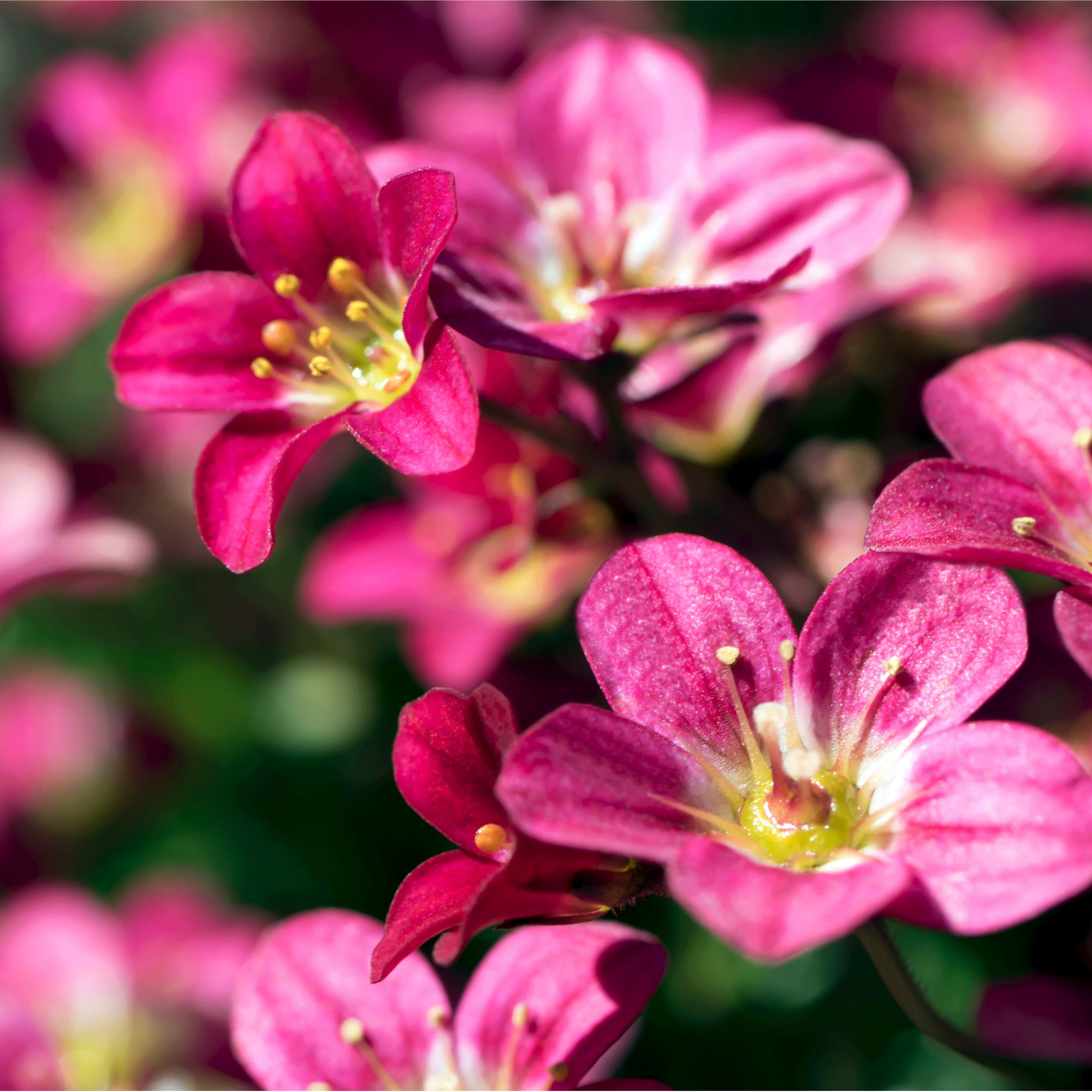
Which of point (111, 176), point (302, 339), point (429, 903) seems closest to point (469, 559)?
point (302, 339)

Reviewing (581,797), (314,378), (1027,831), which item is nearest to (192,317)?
(314,378)

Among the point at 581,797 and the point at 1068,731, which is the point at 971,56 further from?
the point at 581,797

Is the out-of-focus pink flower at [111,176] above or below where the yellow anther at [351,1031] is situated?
above

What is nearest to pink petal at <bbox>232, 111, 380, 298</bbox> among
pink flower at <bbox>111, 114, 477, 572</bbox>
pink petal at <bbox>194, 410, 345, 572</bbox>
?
pink flower at <bbox>111, 114, 477, 572</bbox>

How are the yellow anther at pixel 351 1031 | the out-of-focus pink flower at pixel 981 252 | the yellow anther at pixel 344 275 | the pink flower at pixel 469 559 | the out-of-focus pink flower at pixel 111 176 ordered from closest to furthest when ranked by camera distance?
the yellow anther at pixel 351 1031 < the yellow anther at pixel 344 275 < the pink flower at pixel 469 559 < the out-of-focus pink flower at pixel 981 252 < the out-of-focus pink flower at pixel 111 176

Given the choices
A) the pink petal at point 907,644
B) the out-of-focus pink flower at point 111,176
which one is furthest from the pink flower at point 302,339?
the out-of-focus pink flower at point 111,176

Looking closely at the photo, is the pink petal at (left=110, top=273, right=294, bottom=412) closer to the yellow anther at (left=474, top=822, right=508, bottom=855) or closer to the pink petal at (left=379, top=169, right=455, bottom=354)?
the pink petal at (left=379, top=169, right=455, bottom=354)

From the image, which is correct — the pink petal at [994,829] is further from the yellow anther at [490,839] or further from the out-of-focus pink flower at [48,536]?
the out-of-focus pink flower at [48,536]
